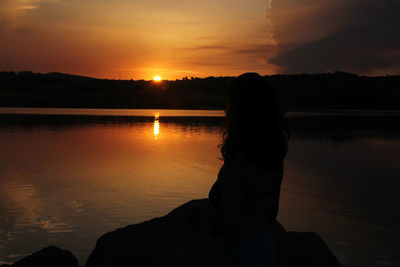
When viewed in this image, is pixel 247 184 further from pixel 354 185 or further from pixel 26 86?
pixel 26 86

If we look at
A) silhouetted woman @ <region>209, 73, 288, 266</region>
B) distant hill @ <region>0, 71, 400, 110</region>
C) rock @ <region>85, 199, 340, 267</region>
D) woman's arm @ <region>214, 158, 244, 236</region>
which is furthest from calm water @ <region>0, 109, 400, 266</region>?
distant hill @ <region>0, 71, 400, 110</region>

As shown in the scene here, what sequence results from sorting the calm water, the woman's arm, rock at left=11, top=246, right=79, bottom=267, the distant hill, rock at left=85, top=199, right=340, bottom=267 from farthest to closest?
the distant hill < the calm water < rock at left=85, top=199, right=340, bottom=267 < rock at left=11, top=246, right=79, bottom=267 < the woman's arm

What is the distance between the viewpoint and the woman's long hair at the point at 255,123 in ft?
7.21

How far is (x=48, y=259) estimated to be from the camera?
588cm

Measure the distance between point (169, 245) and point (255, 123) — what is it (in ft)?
14.6

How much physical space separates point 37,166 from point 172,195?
7.10m

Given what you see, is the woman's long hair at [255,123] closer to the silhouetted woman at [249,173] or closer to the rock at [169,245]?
the silhouetted woman at [249,173]

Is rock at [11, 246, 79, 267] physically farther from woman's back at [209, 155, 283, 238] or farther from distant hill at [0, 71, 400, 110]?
distant hill at [0, 71, 400, 110]

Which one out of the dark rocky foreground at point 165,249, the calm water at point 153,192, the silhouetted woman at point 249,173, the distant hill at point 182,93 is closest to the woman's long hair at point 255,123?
the silhouetted woman at point 249,173

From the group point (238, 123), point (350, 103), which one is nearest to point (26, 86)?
point (350, 103)

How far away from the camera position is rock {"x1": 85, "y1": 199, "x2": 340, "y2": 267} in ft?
20.1

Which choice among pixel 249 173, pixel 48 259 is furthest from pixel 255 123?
pixel 48 259

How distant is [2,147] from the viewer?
21.4m

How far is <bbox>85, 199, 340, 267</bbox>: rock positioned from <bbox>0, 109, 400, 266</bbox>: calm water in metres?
1.14
